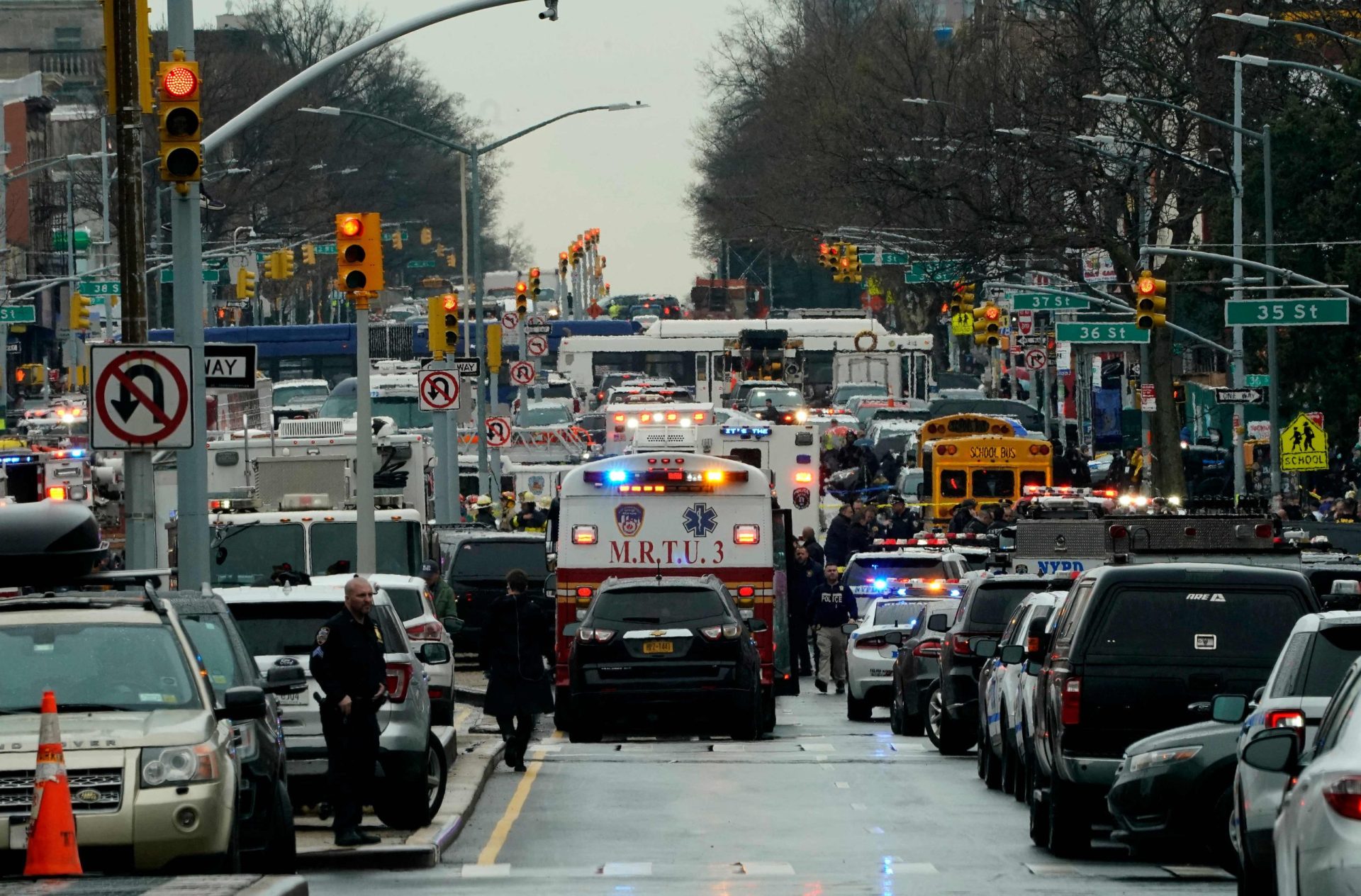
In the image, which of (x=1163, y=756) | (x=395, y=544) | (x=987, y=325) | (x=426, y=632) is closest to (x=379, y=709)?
(x=1163, y=756)

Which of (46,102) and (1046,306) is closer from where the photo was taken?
(1046,306)

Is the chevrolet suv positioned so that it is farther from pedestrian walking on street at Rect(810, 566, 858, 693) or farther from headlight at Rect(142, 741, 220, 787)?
pedestrian walking on street at Rect(810, 566, 858, 693)

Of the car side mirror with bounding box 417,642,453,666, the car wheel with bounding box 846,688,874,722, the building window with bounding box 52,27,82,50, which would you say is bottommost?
the car wheel with bounding box 846,688,874,722

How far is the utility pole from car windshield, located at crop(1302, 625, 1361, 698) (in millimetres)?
8270

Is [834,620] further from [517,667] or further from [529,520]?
[529,520]

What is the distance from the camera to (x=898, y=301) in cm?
10469

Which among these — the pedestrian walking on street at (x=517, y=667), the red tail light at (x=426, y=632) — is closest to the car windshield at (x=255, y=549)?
the red tail light at (x=426, y=632)

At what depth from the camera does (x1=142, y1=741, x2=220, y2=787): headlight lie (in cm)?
1124

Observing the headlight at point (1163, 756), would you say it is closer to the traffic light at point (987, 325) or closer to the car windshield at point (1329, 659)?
the car windshield at point (1329, 659)

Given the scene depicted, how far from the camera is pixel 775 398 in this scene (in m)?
68.2

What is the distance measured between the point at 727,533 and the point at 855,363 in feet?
174

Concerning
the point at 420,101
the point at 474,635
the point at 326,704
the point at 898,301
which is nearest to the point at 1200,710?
the point at 326,704

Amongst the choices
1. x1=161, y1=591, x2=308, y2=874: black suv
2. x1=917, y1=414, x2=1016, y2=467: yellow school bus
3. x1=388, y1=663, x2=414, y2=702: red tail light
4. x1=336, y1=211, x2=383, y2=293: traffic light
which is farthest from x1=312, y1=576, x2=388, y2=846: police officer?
x1=917, y1=414, x2=1016, y2=467: yellow school bus

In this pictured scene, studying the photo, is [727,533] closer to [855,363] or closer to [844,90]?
[855,363]
